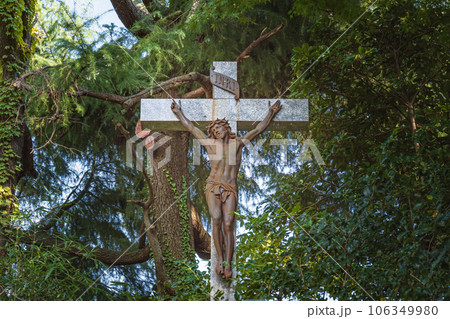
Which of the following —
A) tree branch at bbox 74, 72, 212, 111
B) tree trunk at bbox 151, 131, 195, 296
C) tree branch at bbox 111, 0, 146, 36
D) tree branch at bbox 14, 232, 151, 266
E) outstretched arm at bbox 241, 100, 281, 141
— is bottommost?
tree branch at bbox 14, 232, 151, 266

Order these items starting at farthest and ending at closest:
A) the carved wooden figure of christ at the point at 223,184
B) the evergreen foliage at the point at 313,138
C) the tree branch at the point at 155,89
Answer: the tree branch at the point at 155,89 < the carved wooden figure of christ at the point at 223,184 < the evergreen foliage at the point at 313,138

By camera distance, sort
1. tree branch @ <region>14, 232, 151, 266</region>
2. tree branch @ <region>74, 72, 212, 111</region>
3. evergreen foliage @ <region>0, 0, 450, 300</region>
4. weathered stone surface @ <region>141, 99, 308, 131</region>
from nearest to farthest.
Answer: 1. evergreen foliage @ <region>0, 0, 450, 300</region>
2. weathered stone surface @ <region>141, 99, 308, 131</region>
3. tree branch @ <region>74, 72, 212, 111</region>
4. tree branch @ <region>14, 232, 151, 266</region>

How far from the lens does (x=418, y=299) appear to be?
12.7 ft

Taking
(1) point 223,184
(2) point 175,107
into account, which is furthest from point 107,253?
(1) point 223,184

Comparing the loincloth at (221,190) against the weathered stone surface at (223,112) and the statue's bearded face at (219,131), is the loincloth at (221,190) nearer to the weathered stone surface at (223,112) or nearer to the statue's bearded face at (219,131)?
the statue's bearded face at (219,131)

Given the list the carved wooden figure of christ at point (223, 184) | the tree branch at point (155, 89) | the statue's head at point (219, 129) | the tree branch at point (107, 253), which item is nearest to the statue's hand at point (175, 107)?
the carved wooden figure of christ at point (223, 184)

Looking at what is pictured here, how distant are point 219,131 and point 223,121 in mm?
101

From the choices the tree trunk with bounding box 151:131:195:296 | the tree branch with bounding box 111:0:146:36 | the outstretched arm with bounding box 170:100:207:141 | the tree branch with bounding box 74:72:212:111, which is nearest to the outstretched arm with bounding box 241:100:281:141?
the outstretched arm with bounding box 170:100:207:141

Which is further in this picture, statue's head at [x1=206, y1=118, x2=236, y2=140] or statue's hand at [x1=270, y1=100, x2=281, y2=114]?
statue's hand at [x1=270, y1=100, x2=281, y2=114]

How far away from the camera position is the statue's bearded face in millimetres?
5020

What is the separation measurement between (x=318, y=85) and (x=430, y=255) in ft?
8.07

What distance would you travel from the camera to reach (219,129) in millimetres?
5039

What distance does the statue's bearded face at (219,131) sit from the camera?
5020 mm

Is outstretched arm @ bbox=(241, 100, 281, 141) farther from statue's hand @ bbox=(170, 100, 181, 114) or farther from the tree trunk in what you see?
the tree trunk
